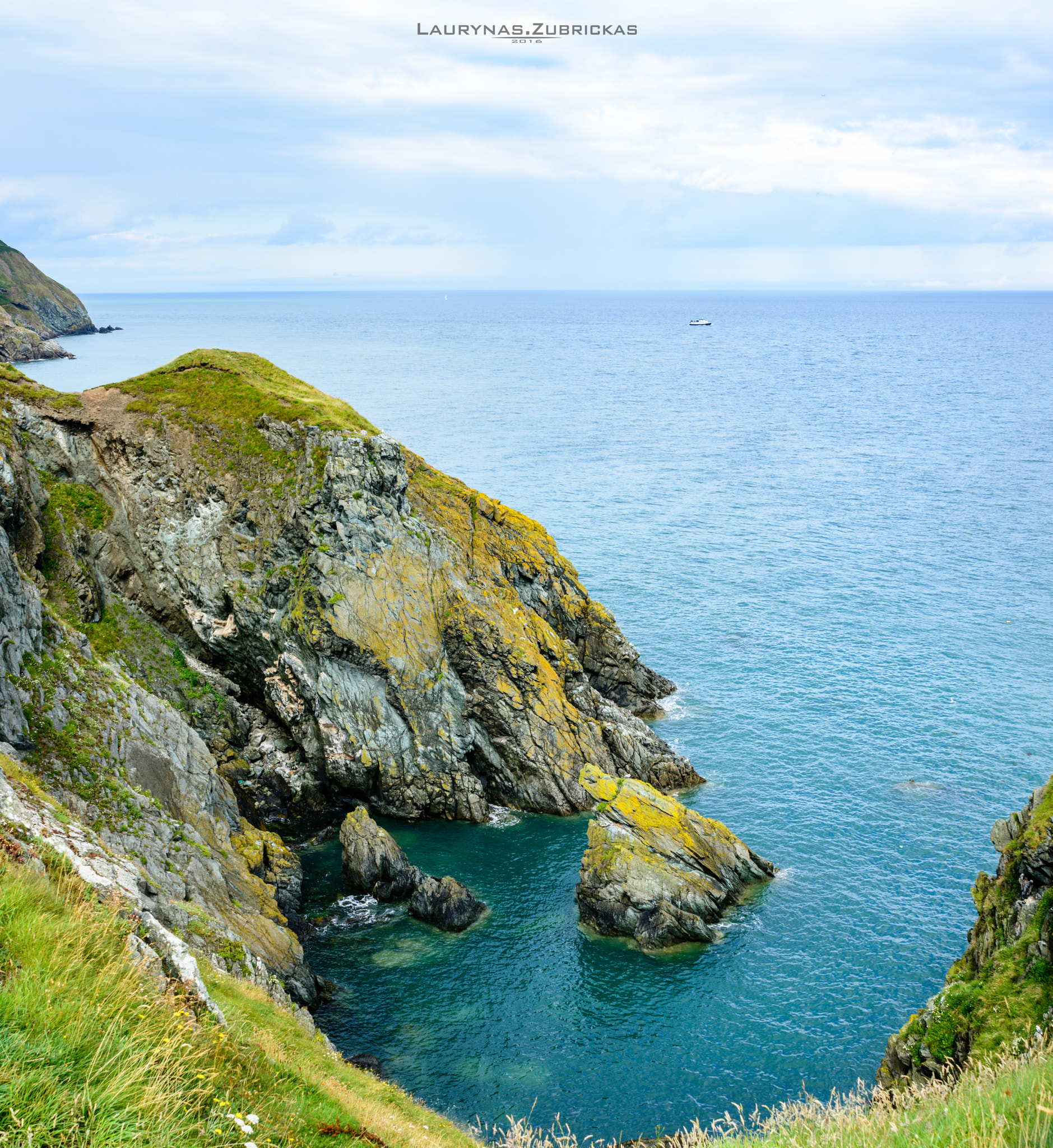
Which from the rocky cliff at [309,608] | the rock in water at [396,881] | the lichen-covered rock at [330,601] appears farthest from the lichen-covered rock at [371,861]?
the lichen-covered rock at [330,601]

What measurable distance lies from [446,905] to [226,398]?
40194 mm

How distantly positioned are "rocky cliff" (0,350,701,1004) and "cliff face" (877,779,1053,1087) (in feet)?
85.8

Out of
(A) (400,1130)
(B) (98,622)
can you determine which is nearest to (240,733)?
(B) (98,622)

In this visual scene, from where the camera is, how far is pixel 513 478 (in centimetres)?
Result: 11806

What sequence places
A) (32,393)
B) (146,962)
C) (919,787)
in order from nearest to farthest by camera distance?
(146,962) < (919,787) < (32,393)

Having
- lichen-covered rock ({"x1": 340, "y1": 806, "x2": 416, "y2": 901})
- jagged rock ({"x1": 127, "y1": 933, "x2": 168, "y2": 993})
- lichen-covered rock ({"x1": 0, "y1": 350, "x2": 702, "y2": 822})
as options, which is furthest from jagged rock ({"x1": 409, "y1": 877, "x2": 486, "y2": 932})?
jagged rock ({"x1": 127, "y1": 933, "x2": 168, "y2": 993})

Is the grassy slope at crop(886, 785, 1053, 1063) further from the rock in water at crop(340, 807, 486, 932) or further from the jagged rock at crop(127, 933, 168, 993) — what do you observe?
the rock in water at crop(340, 807, 486, 932)

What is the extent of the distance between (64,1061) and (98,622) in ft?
152

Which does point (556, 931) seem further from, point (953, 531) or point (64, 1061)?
point (953, 531)

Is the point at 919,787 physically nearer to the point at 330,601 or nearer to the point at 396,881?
the point at 396,881

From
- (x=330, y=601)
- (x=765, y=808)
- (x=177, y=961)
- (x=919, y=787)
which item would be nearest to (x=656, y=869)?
(x=765, y=808)

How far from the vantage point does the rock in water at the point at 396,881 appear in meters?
42.4

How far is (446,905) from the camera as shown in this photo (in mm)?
42438

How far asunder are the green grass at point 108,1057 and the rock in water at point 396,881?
27.7m
